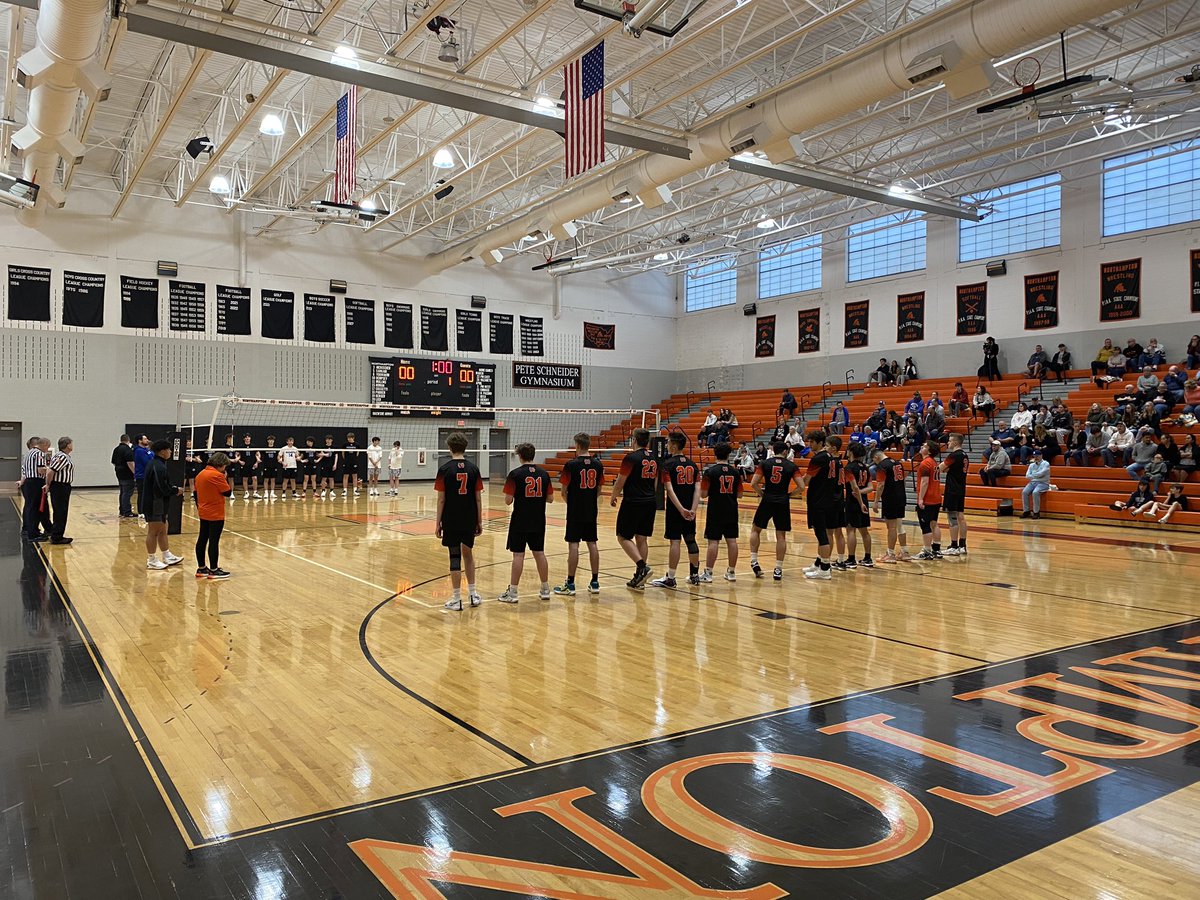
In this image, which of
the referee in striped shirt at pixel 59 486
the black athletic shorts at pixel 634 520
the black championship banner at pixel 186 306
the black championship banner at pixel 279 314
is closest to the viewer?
the black athletic shorts at pixel 634 520

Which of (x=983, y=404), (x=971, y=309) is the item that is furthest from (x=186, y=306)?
(x=971, y=309)

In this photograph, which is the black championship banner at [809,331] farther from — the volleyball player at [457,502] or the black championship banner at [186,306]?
the volleyball player at [457,502]

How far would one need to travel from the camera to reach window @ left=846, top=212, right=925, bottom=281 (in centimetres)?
2661

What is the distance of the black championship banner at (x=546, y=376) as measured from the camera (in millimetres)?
30766

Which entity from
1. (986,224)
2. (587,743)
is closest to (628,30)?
(587,743)

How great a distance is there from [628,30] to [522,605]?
6822 mm

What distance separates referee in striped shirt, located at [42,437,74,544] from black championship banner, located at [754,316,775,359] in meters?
24.2

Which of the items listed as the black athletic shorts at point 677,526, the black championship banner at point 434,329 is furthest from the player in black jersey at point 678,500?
the black championship banner at point 434,329

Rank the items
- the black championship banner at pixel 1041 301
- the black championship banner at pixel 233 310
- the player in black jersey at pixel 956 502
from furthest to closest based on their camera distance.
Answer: the black championship banner at pixel 233 310
the black championship banner at pixel 1041 301
the player in black jersey at pixel 956 502

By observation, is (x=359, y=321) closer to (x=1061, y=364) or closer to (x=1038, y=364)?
(x=1038, y=364)

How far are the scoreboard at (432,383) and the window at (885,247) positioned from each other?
43.5 ft

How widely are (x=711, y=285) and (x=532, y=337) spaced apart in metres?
7.84

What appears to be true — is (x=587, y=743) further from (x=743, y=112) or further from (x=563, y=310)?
(x=563, y=310)

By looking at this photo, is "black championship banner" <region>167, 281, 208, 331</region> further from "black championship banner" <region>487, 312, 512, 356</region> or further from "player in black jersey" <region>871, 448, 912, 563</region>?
"player in black jersey" <region>871, 448, 912, 563</region>
